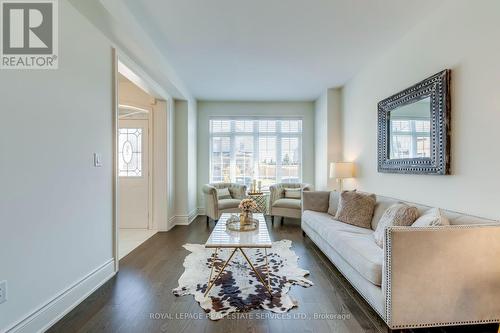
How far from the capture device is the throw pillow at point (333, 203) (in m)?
3.83

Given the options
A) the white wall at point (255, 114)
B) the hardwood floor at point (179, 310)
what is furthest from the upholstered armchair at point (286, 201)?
the hardwood floor at point (179, 310)

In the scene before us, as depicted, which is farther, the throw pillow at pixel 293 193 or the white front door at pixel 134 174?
the throw pillow at pixel 293 193

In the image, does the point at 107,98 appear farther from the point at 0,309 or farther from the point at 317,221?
the point at 317,221

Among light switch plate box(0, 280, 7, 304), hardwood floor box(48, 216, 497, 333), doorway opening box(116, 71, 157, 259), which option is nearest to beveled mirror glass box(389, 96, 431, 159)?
hardwood floor box(48, 216, 497, 333)

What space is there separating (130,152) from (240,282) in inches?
131

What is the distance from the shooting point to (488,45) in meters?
1.98

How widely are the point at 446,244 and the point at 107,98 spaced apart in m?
3.18

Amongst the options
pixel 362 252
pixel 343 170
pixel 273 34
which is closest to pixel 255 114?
pixel 343 170

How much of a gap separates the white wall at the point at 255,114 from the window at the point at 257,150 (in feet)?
0.42

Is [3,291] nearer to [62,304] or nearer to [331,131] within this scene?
[62,304]

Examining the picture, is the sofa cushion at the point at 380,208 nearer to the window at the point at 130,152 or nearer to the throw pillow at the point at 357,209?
the throw pillow at the point at 357,209

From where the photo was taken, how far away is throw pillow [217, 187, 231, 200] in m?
5.17

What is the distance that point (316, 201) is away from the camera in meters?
4.10

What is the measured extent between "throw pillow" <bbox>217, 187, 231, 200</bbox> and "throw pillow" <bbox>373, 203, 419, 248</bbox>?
10.7ft
